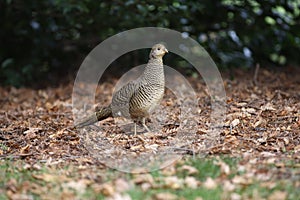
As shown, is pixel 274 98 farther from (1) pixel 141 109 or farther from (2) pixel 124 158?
(2) pixel 124 158

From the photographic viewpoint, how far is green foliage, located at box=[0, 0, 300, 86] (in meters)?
8.80

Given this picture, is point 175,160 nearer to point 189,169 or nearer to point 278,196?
point 189,169

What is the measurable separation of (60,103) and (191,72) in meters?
3.09

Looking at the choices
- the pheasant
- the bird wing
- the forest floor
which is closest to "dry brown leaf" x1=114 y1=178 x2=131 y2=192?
the forest floor

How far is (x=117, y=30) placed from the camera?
927 centimetres

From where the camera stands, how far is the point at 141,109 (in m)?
5.68

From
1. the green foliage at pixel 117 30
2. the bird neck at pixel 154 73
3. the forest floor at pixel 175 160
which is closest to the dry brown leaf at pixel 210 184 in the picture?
the forest floor at pixel 175 160

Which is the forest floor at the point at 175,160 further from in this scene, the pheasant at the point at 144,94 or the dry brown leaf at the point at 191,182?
the pheasant at the point at 144,94

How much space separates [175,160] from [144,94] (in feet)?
4.41

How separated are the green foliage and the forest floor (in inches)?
62.6

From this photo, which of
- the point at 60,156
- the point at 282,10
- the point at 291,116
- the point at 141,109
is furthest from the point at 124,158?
the point at 282,10

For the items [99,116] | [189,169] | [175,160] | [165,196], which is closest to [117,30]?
[99,116]

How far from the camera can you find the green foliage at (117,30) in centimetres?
880

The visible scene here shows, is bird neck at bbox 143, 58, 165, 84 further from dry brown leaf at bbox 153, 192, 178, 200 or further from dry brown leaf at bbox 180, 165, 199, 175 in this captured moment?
dry brown leaf at bbox 153, 192, 178, 200
